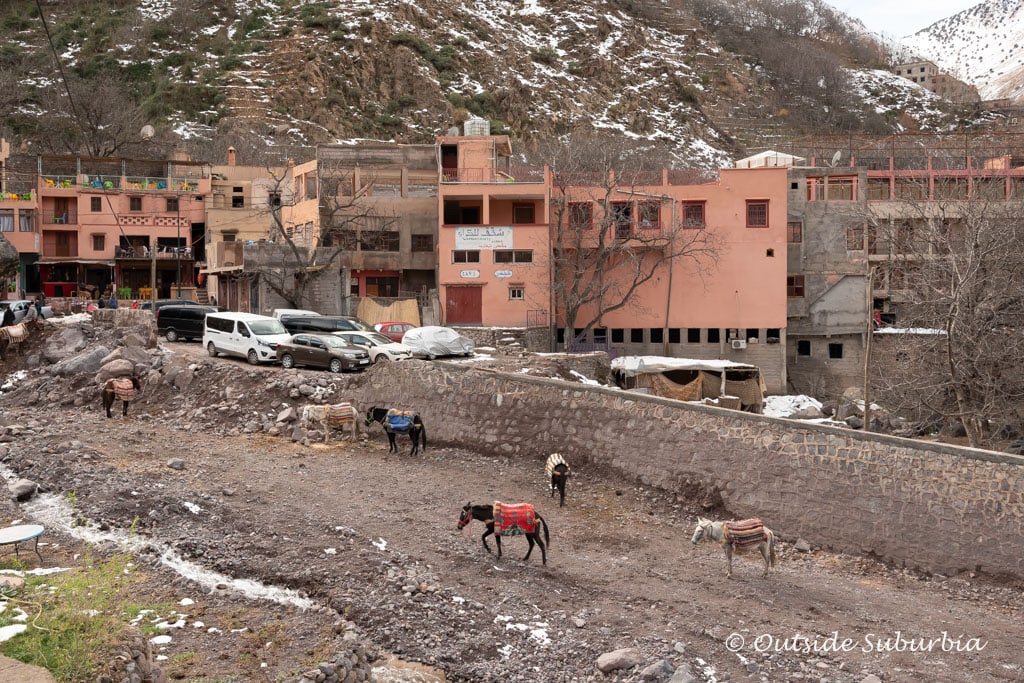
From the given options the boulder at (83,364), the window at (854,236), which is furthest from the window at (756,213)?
the boulder at (83,364)

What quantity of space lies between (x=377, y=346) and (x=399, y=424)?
7.47 meters

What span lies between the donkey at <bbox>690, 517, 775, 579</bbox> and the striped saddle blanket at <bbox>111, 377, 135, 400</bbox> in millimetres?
17319

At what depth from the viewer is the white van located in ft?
94.0

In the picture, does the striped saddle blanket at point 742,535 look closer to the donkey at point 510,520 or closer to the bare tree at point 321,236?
the donkey at point 510,520

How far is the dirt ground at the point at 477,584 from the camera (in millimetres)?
11641

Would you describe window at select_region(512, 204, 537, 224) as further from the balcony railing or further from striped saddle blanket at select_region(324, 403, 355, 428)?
the balcony railing

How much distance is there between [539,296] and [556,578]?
25.3 meters

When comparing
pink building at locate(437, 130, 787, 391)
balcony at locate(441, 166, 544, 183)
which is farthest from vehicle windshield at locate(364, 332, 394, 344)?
balcony at locate(441, 166, 544, 183)

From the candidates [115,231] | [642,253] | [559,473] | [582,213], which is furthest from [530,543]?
[115,231]

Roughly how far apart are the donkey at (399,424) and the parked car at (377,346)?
5505 millimetres

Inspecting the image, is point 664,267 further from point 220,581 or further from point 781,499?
point 220,581

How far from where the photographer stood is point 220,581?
13930mm

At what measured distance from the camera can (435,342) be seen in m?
29.9

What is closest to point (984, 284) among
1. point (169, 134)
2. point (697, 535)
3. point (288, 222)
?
point (697, 535)
